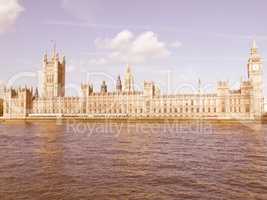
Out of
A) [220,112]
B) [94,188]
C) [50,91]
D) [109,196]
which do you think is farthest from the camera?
[50,91]

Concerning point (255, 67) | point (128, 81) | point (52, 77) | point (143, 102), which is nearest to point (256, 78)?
point (255, 67)

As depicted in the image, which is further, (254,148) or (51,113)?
(51,113)

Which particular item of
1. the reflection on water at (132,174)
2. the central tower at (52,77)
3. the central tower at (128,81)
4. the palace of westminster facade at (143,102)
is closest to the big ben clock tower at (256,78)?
the palace of westminster facade at (143,102)

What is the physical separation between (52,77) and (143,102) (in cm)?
4458

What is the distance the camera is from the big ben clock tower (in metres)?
101

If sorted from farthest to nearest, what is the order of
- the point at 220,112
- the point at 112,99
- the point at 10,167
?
the point at 112,99
the point at 220,112
the point at 10,167

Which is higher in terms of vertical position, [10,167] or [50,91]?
[50,91]

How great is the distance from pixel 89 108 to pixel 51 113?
1436cm

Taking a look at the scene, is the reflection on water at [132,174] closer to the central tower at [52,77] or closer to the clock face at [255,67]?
the clock face at [255,67]

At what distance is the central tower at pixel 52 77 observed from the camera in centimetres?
13375

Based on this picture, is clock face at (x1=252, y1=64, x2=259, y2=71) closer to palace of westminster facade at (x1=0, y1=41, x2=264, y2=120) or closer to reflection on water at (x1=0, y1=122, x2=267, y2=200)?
palace of westminster facade at (x1=0, y1=41, x2=264, y2=120)

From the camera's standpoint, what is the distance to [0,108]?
140m

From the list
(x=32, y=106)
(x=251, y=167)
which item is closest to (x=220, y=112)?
(x=32, y=106)

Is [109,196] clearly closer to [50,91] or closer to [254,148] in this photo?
[254,148]
